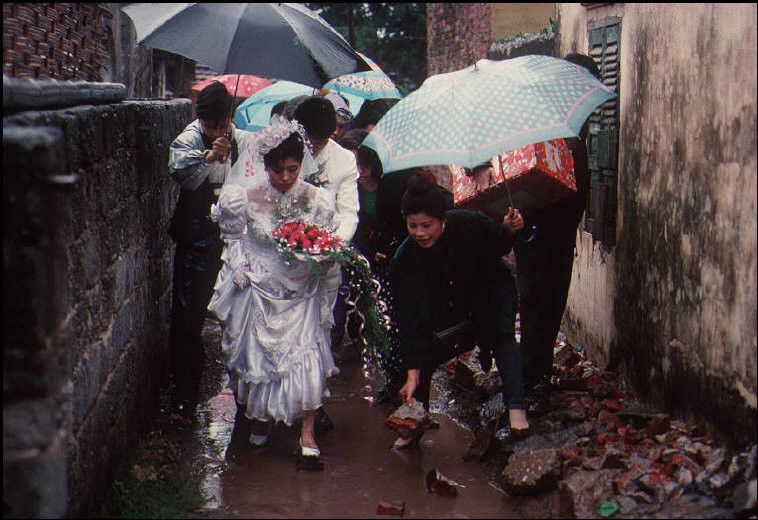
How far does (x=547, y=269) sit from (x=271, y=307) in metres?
1.94

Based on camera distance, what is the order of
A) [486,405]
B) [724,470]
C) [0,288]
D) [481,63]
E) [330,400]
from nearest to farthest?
1. [0,288]
2. [724,470]
3. [481,63]
4. [486,405]
5. [330,400]

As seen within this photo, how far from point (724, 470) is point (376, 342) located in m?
2.18

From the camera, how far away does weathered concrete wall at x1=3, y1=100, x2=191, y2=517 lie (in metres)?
3.41

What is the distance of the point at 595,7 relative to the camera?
7.75 metres

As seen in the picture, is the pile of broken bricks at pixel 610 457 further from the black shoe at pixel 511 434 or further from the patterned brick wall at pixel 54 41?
the patterned brick wall at pixel 54 41

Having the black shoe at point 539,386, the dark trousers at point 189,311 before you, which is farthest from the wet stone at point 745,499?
the dark trousers at point 189,311

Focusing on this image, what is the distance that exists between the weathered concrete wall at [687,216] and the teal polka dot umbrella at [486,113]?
538 mm

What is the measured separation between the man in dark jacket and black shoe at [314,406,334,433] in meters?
0.81

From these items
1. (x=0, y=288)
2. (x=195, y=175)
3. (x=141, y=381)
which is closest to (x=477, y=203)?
(x=195, y=175)

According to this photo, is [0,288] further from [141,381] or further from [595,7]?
[595,7]

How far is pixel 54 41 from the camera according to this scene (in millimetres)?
5004

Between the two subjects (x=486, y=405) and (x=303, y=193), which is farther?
(x=486, y=405)

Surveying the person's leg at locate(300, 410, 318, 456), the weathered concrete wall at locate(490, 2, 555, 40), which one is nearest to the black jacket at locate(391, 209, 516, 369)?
the person's leg at locate(300, 410, 318, 456)

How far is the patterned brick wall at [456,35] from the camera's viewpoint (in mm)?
16359
